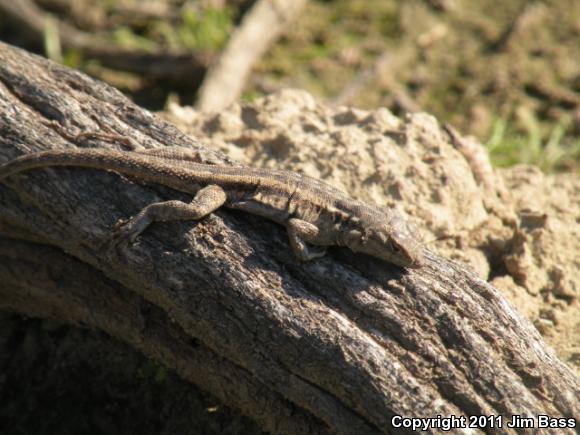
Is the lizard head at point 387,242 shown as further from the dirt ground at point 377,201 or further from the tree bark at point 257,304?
the dirt ground at point 377,201

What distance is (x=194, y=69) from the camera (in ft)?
31.4

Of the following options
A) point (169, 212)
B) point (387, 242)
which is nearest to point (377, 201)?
point (387, 242)

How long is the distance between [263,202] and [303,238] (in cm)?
46

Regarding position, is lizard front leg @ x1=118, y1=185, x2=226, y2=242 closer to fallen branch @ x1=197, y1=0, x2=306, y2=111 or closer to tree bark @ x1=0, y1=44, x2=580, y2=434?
tree bark @ x1=0, y1=44, x2=580, y2=434

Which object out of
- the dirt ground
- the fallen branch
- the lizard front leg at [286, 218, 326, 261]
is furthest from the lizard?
the fallen branch

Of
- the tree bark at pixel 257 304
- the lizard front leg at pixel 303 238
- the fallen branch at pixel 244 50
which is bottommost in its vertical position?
the tree bark at pixel 257 304

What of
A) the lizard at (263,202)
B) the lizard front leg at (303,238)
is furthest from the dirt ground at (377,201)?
the lizard front leg at (303,238)

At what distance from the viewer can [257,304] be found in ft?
14.5

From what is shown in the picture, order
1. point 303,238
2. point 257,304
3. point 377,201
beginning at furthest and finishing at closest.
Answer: point 377,201
point 303,238
point 257,304

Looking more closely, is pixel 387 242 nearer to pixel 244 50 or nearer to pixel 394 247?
pixel 394 247

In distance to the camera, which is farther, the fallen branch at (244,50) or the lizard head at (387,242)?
the fallen branch at (244,50)

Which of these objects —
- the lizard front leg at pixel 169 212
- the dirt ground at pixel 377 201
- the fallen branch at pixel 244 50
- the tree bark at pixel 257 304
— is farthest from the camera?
the fallen branch at pixel 244 50

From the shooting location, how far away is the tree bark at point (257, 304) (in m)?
4.25

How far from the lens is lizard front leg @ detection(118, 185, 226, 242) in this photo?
456 cm
